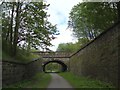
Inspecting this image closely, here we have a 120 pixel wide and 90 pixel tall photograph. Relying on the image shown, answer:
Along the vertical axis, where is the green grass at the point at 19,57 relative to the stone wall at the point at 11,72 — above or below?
above

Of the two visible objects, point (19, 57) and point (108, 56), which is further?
point (19, 57)

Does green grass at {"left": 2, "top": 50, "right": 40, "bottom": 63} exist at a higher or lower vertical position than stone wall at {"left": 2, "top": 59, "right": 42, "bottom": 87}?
higher

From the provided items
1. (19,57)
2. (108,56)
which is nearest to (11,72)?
(19,57)

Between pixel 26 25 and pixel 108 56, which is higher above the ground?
pixel 26 25

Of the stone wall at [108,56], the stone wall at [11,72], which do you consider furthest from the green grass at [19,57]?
the stone wall at [108,56]

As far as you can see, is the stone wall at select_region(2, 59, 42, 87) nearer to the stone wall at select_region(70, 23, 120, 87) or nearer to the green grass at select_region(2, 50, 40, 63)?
the green grass at select_region(2, 50, 40, 63)

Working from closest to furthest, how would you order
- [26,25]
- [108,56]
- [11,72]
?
[108,56] < [11,72] < [26,25]

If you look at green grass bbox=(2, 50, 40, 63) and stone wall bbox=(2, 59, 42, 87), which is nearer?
stone wall bbox=(2, 59, 42, 87)

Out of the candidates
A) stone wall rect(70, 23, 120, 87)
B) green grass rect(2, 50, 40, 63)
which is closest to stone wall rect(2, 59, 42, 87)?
green grass rect(2, 50, 40, 63)

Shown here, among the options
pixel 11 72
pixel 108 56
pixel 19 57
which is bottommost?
pixel 11 72

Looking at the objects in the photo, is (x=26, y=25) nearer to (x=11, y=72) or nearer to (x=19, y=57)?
(x=19, y=57)

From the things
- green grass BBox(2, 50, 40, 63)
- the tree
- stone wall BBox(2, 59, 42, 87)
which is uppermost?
the tree

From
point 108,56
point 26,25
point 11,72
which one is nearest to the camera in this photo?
point 108,56

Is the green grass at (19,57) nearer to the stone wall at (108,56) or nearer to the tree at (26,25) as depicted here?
the tree at (26,25)
